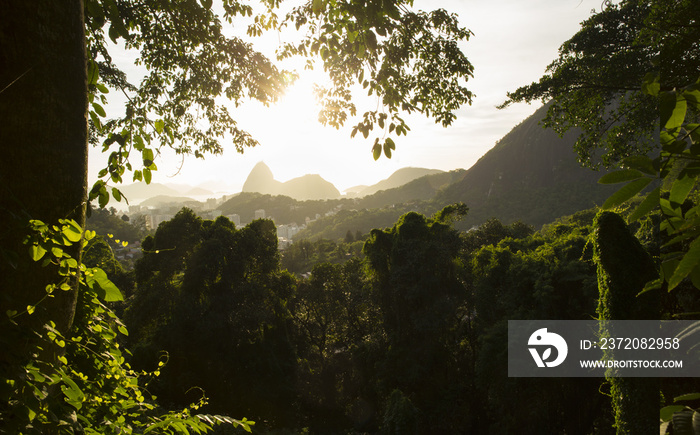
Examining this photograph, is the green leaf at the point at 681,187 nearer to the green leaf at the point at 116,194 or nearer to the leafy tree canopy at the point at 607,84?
the green leaf at the point at 116,194

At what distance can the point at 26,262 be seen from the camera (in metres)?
1.19

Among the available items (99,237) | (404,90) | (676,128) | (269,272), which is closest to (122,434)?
(99,237)

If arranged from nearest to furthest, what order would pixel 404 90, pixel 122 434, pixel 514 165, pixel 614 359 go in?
pixel 122 434
pixel 404 90
pixel 614 359
pixel 514 165

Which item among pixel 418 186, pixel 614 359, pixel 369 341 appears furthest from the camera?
pixel 418 186

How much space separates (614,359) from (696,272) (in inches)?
256

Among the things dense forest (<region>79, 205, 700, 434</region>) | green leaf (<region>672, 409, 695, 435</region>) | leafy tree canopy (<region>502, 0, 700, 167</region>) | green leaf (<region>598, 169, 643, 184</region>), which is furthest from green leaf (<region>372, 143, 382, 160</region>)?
dense forest (<region>79, 205, 700, 434</region>)

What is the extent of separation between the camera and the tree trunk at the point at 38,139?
1.16m

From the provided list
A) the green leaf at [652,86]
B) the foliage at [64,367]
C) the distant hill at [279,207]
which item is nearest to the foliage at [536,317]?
the green leaf at [652,86]

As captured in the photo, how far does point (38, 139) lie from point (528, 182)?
91.7m

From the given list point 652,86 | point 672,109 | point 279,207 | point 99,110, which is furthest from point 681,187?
point 279,207

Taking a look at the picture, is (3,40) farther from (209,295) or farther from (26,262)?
(209,295)

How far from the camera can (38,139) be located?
1.22 metres

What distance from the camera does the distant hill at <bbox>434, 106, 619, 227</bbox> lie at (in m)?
66.3

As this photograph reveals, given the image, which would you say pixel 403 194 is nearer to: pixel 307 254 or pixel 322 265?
pixel 307 254
